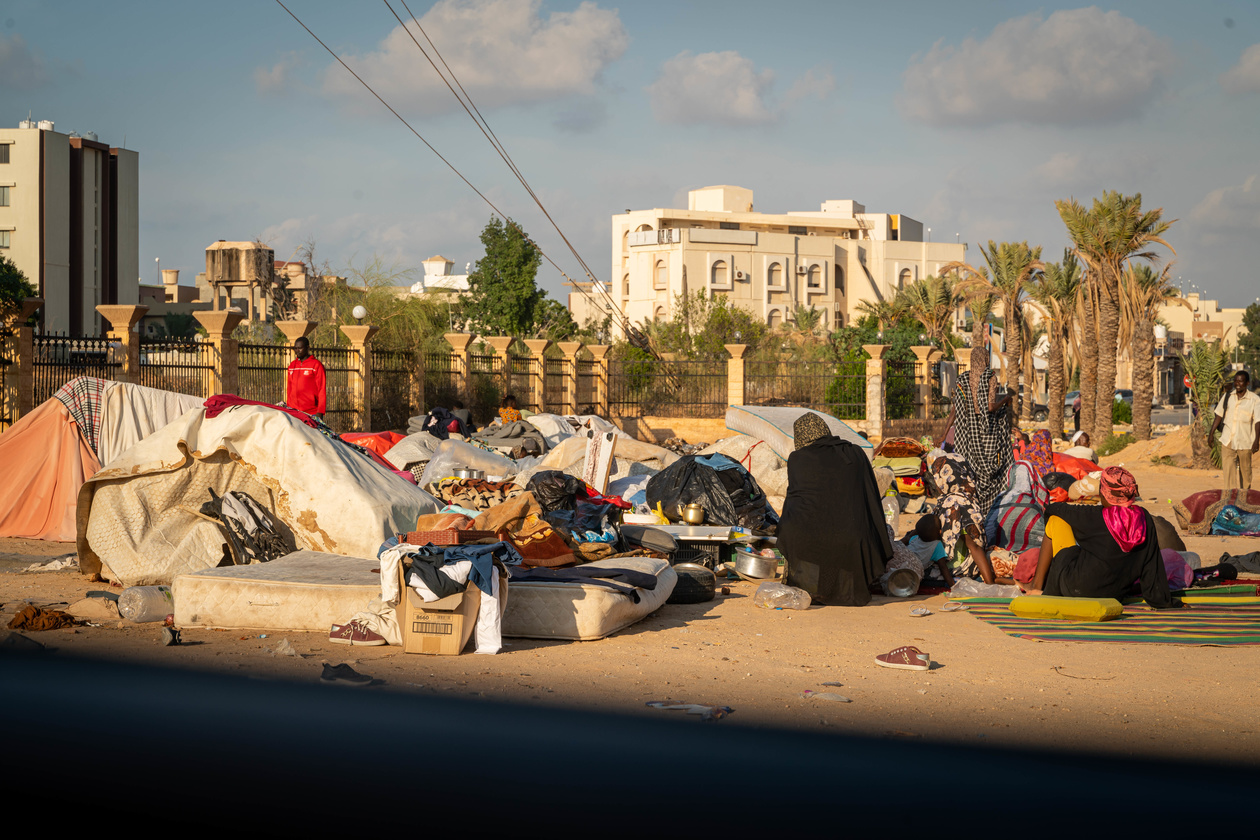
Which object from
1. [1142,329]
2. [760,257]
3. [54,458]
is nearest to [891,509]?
[54,458]

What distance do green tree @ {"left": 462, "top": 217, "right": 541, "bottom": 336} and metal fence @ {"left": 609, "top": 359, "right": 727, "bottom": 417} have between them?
1026 inches

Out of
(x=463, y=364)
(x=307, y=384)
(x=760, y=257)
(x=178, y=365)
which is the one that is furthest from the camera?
(x=760, y=257)

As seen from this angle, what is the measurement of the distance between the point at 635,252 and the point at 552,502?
204ft

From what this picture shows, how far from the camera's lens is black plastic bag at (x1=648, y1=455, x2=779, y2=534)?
8609mm

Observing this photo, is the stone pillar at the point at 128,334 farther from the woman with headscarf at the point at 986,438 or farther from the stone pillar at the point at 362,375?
the woman with headscarf at the point at 986,438

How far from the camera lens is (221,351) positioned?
15062 millimetres

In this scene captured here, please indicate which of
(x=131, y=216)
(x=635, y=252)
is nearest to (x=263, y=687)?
(x=131, y=216)

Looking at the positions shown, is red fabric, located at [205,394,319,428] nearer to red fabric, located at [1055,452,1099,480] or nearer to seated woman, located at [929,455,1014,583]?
seated woman, located at [929,455,1014,583]

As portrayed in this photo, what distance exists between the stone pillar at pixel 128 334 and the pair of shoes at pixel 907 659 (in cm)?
1187

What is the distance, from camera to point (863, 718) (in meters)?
4.23

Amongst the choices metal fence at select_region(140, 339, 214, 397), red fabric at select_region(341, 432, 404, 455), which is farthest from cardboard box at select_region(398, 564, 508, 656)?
metal fence at select_region(140, 339, 214, 397)

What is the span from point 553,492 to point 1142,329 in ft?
67.8

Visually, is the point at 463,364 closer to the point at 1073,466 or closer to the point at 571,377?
the point at 571,377

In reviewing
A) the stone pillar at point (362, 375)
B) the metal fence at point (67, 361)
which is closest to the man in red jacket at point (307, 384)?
the metal fence at point (67, 361)
